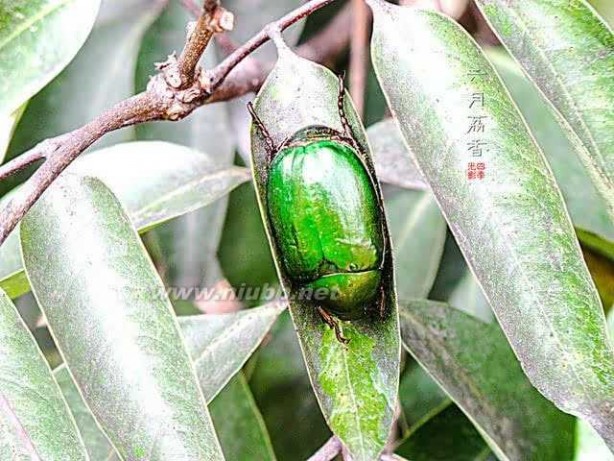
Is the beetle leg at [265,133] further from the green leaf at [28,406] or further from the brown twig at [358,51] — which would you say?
the brown twig at [358,51]

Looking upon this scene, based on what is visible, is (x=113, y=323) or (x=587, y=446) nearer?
(x=113, y=323)

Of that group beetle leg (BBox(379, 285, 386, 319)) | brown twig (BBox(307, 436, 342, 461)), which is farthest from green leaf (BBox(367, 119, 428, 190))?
brown twig (BBox(307, 436, 342, 461))

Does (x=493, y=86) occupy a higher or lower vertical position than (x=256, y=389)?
higher

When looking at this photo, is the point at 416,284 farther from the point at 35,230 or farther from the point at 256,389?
the point at 35,230

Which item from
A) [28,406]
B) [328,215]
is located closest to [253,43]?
[328,215]

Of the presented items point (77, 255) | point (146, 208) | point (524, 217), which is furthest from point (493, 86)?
point (146, 208)

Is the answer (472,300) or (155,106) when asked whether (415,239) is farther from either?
(155,106)
